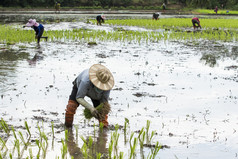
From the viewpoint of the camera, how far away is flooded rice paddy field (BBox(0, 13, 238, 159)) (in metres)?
4.18

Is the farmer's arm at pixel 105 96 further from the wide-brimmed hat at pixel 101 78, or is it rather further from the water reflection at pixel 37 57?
the water reflection at pixel 37 57

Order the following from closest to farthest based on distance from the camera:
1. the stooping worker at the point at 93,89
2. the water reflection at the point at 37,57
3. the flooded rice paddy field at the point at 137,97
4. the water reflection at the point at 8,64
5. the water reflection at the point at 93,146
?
the water reflection at the point at 93,146, the stooping worker at the point at 93,89, the flooded rice paddy field at the point at 137,97, the water reflection at the point at 8,64, the water reflection at the point at 37,57

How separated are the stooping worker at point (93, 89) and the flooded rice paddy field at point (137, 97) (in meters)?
0.23

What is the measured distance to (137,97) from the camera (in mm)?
6418

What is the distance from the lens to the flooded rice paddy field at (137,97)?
13.7 feet

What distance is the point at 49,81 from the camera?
743cm

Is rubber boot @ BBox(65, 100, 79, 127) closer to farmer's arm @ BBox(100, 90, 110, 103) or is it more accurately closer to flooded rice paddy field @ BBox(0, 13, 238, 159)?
flooded rice paddy field @ BBox(0, 13, 238, 159)

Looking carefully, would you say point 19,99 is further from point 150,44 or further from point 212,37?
point 212,37

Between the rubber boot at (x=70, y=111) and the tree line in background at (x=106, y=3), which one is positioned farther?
the tree line in background at (x=106, y=3)

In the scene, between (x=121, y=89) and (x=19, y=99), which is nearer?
(x=19, y=99)

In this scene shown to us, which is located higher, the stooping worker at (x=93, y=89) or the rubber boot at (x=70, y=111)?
the stooping worker at (x=93, y=89)

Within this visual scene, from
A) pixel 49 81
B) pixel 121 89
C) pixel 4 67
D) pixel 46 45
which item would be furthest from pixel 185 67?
pixel 46 45

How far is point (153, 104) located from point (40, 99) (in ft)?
5.89

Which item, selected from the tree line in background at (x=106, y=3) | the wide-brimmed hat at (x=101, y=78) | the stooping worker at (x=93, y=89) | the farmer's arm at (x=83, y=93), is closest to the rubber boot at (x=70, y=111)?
the stooping worker at (x=93, y=89)
